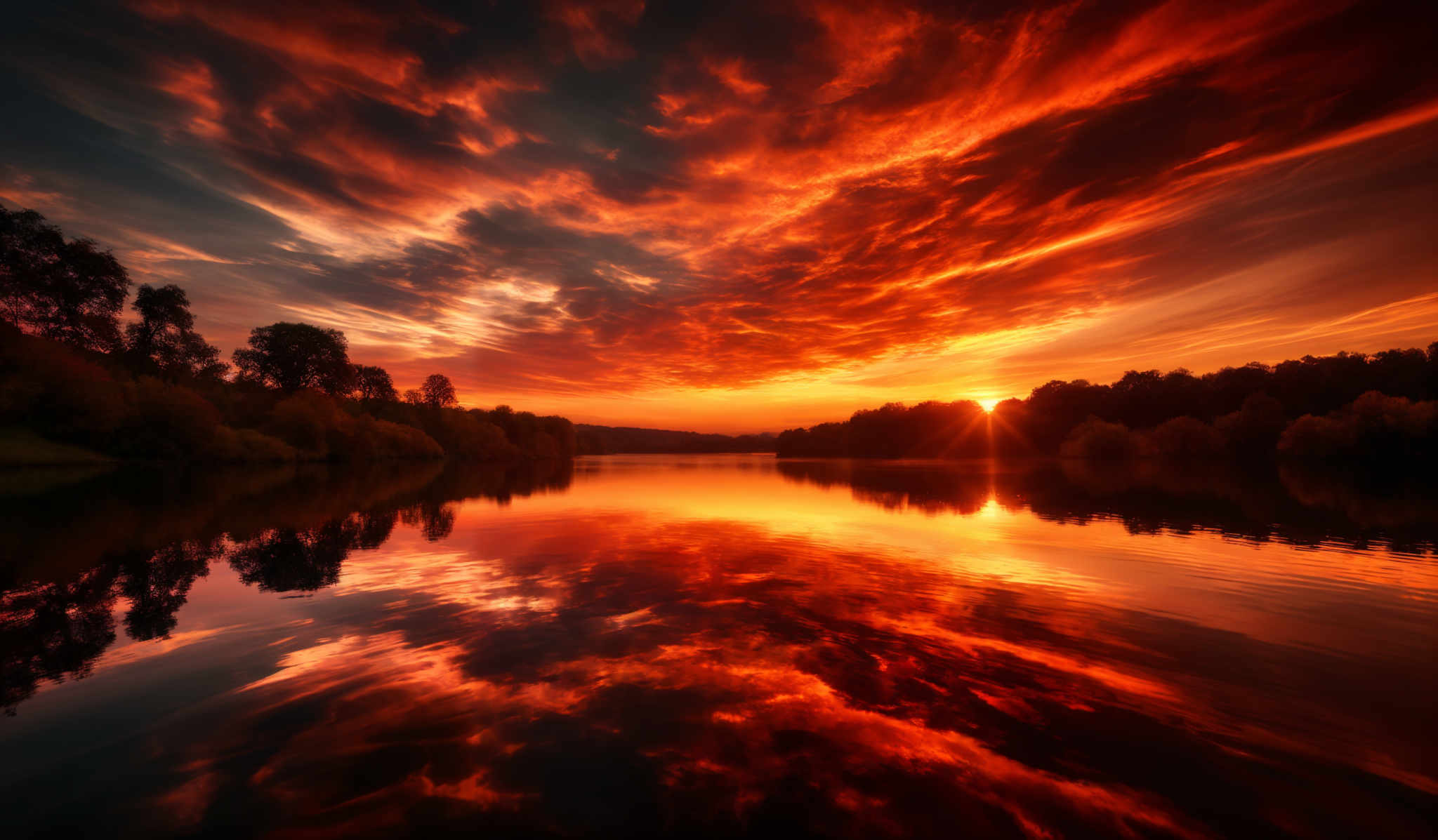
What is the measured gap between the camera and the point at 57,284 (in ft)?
177

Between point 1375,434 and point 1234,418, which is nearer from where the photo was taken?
point 1375,434

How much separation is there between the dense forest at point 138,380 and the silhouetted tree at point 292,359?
0.61 feet

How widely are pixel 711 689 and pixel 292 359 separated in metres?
116

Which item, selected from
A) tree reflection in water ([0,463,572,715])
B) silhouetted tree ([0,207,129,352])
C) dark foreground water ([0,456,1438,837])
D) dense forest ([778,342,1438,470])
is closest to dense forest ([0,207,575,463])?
silhouetted tree ([0,207,129,352])

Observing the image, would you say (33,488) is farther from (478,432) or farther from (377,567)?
(478,432)

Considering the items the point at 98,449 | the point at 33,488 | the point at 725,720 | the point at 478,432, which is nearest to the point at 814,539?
the point at 725,720

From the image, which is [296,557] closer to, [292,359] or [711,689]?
[711,689]

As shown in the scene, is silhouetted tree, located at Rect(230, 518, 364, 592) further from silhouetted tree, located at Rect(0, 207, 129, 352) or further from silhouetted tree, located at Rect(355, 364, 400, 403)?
silhouetted tree, located at Rect(355, 364, 400, 403)

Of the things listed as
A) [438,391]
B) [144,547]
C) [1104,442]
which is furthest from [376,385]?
[1104,442]

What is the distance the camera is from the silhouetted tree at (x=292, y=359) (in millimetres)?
89625

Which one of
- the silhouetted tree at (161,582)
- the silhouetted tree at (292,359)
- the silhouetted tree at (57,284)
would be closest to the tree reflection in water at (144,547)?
the silhouetted tree at (161,582)

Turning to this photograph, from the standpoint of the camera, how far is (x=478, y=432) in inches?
4547

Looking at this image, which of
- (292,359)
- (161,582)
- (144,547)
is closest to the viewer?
(161,582)

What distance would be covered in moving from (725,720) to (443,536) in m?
17.5
